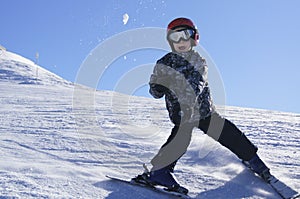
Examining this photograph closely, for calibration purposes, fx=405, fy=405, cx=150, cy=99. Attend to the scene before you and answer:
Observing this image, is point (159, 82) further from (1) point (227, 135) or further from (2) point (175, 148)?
(1) point (227, 135)

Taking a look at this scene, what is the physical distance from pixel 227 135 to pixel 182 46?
0.91 meters

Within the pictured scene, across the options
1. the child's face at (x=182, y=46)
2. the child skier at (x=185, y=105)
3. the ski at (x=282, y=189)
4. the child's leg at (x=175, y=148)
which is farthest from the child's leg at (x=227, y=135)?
the child's face at (x=182, y=46)

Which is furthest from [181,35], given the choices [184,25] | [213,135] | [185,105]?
[213,135]

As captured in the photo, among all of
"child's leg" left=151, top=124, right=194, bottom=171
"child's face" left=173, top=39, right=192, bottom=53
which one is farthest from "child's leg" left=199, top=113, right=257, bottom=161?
"child's face" left=173, top=39, right=192, bottom=53

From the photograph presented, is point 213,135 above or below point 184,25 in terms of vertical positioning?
below

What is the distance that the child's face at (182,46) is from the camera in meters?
3.73

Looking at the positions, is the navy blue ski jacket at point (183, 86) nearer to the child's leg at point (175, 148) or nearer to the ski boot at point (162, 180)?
the child's leg at point (175, 148)

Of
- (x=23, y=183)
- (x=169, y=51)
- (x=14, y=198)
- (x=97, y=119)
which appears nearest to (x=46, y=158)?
(x=23, y=183)

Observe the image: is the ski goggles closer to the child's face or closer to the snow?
the child's face

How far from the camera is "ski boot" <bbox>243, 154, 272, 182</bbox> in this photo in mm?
3409

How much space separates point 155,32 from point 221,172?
1.77 meters

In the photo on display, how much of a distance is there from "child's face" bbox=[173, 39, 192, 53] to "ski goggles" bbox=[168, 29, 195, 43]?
29mm

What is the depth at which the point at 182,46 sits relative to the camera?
374 cm

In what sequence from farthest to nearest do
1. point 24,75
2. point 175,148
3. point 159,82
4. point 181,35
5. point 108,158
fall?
point 24,75 < point 108,158 < point 181,35 < point 159,82 < point 175,148
